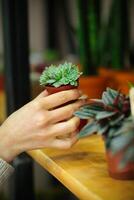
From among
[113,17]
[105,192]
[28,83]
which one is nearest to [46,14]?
[113,17]

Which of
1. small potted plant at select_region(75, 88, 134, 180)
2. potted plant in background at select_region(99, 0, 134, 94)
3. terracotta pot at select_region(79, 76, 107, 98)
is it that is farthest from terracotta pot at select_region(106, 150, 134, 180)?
potted plant in background at select_region(99, 0, 134, 94)

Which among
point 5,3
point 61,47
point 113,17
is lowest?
point 61,47

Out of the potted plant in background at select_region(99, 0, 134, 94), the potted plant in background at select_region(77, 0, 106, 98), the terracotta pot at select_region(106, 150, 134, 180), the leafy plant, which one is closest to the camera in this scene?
the leafy plant

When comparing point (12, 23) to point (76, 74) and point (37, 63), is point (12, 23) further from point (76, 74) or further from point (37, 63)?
point (37, 63)

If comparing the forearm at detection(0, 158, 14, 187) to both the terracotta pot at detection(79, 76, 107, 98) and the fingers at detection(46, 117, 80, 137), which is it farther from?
the terracotta pot at detection(79, 76, 107, 98)

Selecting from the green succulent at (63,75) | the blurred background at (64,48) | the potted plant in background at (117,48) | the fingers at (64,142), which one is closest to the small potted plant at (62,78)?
the green succulent at (63,75)

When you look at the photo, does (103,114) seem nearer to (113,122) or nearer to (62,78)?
(113,122)
